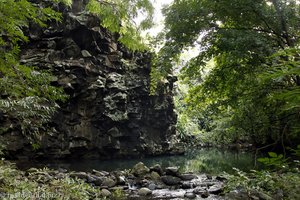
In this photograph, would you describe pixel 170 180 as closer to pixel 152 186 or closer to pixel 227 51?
pixel 152 186

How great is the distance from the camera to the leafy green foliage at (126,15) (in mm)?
3531

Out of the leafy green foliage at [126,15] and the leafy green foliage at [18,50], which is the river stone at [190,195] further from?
the leafy green foliage at [126,15]

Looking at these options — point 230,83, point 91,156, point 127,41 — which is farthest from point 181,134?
point 127,41

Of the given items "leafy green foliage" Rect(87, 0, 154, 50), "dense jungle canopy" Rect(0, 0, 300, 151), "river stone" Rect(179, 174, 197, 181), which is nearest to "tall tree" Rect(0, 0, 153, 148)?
"leafy green foliage" Rect(87, 0, 154, 50)

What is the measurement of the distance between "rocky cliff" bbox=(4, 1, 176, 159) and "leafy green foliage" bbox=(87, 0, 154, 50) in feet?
59.5

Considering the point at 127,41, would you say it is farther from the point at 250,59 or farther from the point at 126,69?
the point at 126,69

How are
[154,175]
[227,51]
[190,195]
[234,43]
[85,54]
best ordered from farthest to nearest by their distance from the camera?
[85,54] < [154,175] < [190,195] < [227,51] < [234,43]

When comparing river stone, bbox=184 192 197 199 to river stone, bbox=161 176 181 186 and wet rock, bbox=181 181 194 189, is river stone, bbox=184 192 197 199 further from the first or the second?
river stone, bbox=161 176 181 186

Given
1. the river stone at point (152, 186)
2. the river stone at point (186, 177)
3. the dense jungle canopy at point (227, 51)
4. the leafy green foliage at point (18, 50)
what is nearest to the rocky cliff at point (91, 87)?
the river stone at point (186, 177)

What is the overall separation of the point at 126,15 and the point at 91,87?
19.5 meters

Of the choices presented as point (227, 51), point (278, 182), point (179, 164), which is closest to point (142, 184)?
point (227, 51)

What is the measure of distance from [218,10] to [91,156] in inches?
Answer: 739

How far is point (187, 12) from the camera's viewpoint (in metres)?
7.87

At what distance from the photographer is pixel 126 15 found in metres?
3.67
